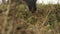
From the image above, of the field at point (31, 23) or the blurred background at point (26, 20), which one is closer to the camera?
the blurred background at point (26, 20)

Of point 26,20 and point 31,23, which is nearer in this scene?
point 31,23

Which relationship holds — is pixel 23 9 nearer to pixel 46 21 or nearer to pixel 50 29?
pixel 46 21

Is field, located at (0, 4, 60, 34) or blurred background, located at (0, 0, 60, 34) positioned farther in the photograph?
field, located at (0, 4, 60, 34)

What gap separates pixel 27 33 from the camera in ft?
9.87

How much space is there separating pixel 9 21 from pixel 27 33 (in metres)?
0.42

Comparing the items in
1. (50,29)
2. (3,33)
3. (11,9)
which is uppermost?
(11,9)

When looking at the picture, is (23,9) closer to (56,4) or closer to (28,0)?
(28,0)

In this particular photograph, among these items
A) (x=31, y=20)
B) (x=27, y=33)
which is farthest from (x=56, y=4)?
(x=27, y=33)

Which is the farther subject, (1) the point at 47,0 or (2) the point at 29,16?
(1) the point at 47,0

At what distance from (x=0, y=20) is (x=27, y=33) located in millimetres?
413

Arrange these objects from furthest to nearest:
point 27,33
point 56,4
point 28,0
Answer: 1. point 56,4
2. point 28,0
3. point 27,33

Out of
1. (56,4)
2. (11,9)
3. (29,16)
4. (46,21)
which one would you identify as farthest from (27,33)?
(56,4)

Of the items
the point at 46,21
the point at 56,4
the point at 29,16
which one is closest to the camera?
the point at 46,21

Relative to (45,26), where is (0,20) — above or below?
above
